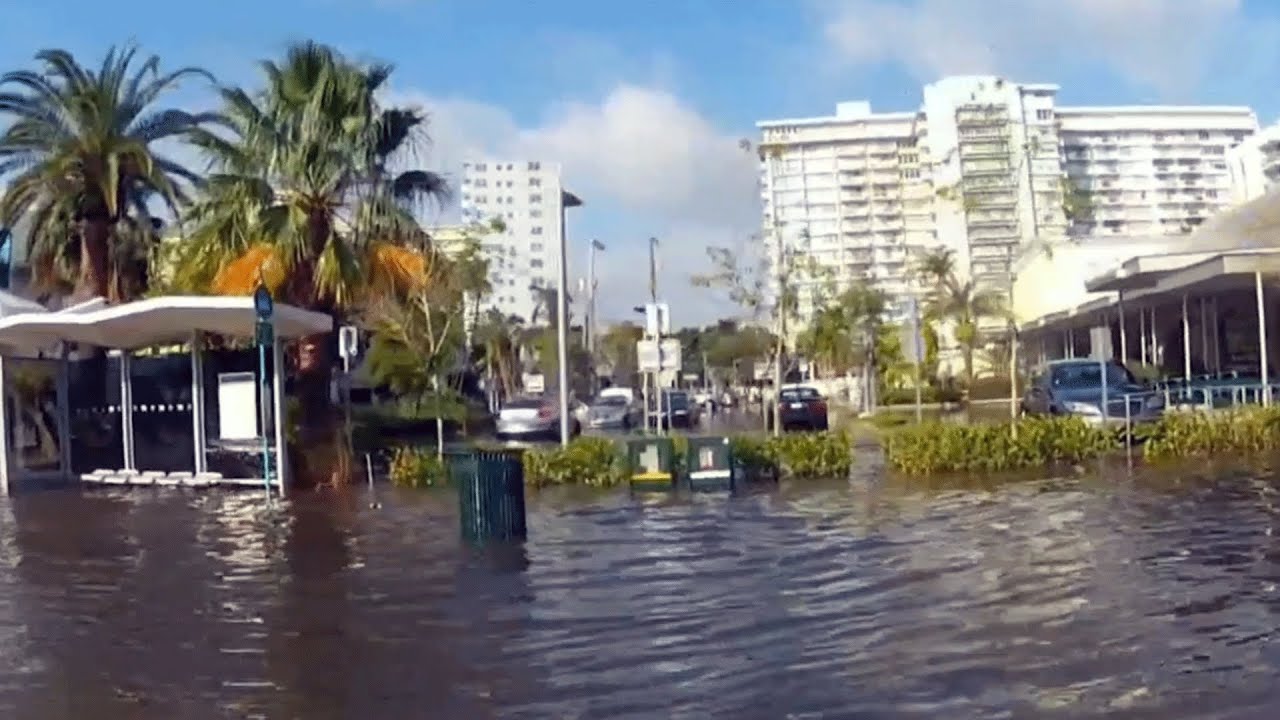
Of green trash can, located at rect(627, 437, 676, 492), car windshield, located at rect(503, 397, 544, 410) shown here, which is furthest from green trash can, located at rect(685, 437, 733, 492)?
car windshield, located at rect(503, 397, 544, 410)

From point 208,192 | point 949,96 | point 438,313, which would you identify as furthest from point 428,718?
point 949,96

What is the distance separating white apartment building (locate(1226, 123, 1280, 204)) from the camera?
385ft

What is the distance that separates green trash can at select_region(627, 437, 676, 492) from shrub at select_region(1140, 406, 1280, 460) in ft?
25.2

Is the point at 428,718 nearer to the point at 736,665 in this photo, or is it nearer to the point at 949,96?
the point at 736,665

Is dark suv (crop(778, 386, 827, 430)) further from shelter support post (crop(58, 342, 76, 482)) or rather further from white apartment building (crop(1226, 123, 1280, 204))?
white apartment building (crop(1226, 123, 1280, 204))

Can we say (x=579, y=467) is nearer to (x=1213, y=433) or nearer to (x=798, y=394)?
(x=1213, y=433)

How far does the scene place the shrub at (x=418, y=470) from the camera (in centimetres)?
2602

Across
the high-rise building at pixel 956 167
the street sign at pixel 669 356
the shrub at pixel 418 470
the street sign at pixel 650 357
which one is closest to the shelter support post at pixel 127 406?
the shrub at pixel 418 470

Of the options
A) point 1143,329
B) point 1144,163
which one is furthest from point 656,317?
point 1144,163

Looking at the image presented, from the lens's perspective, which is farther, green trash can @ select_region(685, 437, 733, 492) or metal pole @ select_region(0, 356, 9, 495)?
metal pole @ select_region(0, 356, 9, 495)

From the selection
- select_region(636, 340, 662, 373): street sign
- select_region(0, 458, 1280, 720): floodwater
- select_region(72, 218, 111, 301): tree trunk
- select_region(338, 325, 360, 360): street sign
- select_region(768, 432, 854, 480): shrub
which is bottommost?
select_region(0, 458, 1280, 720): floodwater

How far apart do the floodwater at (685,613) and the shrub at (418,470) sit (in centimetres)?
489

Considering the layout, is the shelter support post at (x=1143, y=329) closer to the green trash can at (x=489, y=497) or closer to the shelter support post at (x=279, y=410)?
the shelter support post at (x=279, y=410)

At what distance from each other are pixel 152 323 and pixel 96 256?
6563 mm
